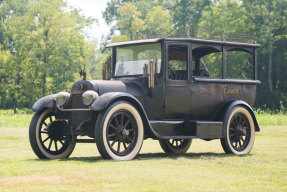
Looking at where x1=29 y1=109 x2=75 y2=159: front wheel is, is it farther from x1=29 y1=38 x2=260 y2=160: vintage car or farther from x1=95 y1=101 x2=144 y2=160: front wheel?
x1=95 y1=101 x2=144 y2=160: front wheel

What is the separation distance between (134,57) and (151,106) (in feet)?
4.52

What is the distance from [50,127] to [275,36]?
48990 mm

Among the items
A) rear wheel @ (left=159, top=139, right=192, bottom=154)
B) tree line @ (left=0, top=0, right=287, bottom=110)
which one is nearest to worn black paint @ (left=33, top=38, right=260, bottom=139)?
rear wheel @ (left=159, top=139, right=192, bottom=154)

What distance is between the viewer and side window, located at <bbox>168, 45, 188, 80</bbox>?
11.4 metres

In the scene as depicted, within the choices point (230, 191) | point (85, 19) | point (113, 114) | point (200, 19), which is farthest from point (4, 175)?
point (85, 19)

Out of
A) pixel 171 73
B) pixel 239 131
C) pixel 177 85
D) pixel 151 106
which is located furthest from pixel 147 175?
pixel 239 131

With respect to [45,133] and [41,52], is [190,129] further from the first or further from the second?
[41,52]

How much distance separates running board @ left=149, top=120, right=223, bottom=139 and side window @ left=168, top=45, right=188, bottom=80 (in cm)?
104

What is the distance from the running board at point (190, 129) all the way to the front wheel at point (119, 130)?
1.01 m

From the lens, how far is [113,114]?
31.2 feet

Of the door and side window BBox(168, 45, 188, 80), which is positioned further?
side window BBox(168, 45, 188, 80)

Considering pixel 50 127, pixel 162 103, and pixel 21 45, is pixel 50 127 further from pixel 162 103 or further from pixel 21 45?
pixel 21 45

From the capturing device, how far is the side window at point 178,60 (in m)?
11.4

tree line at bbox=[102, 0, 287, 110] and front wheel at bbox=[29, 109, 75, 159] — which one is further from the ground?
tree line at bbox=[102, 0, 287, 110]
